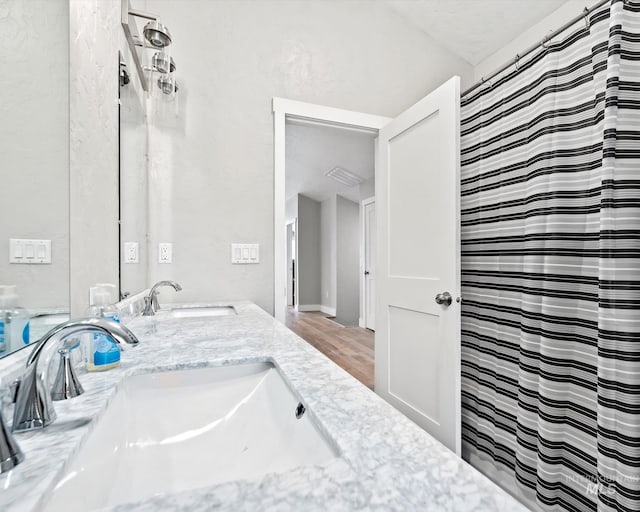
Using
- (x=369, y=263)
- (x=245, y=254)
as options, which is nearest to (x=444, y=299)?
(x=245, y=254)

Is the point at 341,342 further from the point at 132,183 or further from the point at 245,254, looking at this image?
the point at 132,183

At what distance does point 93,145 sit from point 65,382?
0.71 m

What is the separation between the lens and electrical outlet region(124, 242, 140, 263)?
1.40 metres

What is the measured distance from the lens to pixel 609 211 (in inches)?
42.8

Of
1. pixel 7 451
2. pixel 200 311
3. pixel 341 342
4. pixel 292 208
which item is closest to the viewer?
pixel 7 451

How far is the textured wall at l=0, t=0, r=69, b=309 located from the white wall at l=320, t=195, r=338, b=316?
5.59m

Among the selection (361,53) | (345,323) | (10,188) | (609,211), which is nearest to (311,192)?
(345,323)

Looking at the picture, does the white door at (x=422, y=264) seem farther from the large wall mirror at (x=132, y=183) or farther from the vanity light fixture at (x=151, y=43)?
the large wall mirror at (x=132, y=183)

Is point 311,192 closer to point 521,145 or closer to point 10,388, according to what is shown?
point 521,145

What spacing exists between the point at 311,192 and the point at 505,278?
535 cm

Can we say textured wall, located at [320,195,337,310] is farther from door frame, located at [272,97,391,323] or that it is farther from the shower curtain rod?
the shower curtain rod

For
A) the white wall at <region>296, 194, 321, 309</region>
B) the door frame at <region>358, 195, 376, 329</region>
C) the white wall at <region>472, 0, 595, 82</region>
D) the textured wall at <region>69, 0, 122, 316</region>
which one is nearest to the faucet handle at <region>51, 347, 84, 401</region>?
the textured wall at <region>69, 0, 122, 316</region>

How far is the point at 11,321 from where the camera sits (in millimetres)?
557

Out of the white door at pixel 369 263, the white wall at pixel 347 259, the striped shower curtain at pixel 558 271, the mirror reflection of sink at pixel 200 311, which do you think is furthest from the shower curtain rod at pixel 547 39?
the white wall at pixel 347 259
